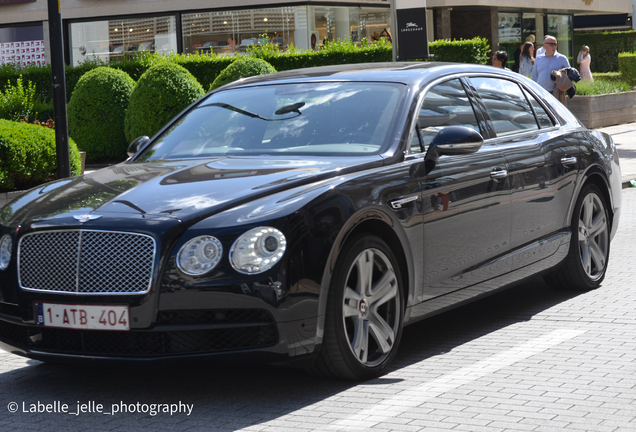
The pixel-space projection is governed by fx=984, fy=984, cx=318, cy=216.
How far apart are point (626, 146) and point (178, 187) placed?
16.3m

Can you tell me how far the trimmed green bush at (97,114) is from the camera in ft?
65.3

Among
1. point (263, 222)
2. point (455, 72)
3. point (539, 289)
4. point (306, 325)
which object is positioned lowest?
point (539, 289)

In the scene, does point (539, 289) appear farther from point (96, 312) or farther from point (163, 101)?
point (163, 101)

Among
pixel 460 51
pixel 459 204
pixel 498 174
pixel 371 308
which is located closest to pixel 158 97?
pixel 460 51

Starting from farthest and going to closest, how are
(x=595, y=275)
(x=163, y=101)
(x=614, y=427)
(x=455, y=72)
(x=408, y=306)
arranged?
1. (x=163, y=101)
2. (x=595, y=275)
3. (x=455, y=72)
4. (x=408, y=306)
5. (x=614, y=427)

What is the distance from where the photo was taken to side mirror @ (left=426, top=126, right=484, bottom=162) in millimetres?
5285

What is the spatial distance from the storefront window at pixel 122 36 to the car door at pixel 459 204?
89.4 feet

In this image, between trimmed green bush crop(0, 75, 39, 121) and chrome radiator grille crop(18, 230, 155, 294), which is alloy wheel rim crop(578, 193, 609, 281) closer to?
chrome radiator grille crop(18, 230, 155, 294)

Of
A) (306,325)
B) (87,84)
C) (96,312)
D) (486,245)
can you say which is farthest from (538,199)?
(87,84)

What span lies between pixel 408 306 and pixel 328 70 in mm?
1780

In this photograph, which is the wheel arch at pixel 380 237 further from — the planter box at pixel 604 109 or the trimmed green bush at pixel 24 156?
the planter box at pixel 604 109

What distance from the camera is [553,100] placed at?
285 inches

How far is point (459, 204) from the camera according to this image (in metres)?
5.46
